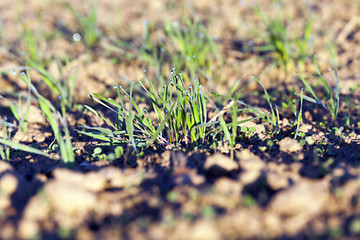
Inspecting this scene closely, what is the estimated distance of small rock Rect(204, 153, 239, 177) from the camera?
146cm

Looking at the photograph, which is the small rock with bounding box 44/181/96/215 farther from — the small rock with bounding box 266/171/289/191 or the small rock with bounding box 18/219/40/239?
the small rock with bounding box 266/171/289/191

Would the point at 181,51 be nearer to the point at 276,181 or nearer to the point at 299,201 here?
the point at 276,181

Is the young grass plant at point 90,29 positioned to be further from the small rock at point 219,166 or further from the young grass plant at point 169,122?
the small rock at point 219,166

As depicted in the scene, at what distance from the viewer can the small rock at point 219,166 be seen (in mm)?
1464

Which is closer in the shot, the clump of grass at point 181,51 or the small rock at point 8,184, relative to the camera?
the small rock at point 8,184

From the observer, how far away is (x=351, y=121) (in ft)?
6.57

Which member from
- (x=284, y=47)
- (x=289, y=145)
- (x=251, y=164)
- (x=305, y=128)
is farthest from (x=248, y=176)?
(x=284, y=47)

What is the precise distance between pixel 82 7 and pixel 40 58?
111cm

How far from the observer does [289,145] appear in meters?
1.71

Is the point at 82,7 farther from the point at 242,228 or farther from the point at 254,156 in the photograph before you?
the point at 242,228

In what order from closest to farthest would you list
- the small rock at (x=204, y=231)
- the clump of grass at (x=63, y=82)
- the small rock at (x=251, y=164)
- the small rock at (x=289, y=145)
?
the small rock at (x=204, y=231) → the small rock at (x=251, y=164) → the small rock at (x=289, y=145) → the clump of grass at (x=63, y=82)

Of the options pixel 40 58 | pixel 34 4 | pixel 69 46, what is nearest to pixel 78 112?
pixel 40 58

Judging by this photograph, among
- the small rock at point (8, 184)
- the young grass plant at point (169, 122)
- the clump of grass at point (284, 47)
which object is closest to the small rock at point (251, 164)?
the young grass plant at point (169, 122)

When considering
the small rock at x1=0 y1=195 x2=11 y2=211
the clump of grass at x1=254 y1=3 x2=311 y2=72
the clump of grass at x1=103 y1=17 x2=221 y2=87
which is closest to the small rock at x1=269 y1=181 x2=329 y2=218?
the small rock at x1=0 y1=195 x2=11 y2=211
